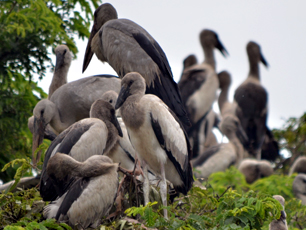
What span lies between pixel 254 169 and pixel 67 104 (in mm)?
4661

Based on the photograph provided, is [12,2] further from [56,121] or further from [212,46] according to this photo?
[212,46]

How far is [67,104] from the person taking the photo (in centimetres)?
693

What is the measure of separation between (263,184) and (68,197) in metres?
4.03

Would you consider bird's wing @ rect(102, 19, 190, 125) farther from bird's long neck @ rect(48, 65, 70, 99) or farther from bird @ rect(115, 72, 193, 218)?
bird @ rect(115, 72, 193, 218)

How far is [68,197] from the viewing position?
15.5 feet

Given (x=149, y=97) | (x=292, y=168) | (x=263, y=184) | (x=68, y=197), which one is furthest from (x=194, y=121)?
(x=68, y=197)

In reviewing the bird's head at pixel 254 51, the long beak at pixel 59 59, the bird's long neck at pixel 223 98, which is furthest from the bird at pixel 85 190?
the bird's long neck at pixel 223 98

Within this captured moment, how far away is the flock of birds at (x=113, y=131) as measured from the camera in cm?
476

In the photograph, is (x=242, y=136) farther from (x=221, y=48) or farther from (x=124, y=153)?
(x=124, y=153)

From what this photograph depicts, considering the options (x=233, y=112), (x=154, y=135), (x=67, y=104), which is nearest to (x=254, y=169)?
(x=233, y=112)

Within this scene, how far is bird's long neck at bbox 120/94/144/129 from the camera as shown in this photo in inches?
205

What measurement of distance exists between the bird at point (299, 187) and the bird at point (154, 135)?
341 cm

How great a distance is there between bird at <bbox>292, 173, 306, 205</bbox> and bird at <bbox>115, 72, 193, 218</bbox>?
341 centimetres

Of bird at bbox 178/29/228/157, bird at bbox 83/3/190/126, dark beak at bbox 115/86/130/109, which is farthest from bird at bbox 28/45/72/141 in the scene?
bird at bbox 178/29/228/157
